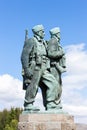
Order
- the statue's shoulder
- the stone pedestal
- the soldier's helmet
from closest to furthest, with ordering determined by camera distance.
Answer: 1. the stone pedestal
2. the soldier's helmet
3. the statue's shoulder

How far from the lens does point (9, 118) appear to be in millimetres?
56438

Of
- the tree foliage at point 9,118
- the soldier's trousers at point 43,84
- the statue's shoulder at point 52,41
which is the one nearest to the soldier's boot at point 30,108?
the soldier's trousers at point 43,84

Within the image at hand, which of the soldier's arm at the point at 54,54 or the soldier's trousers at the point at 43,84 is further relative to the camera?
the soldier's arm at the point at 54,54

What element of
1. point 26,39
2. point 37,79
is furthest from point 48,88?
point 26,39

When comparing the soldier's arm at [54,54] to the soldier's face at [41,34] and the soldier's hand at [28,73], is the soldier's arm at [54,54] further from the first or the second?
the soldier's hand at [28,73]

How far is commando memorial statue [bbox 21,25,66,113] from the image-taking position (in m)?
→ 15.3

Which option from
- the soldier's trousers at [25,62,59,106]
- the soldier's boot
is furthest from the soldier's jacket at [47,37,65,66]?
the soldier's boot

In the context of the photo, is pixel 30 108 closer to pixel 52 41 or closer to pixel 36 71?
pixel 36 71

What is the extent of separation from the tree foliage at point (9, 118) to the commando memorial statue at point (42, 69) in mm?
33413

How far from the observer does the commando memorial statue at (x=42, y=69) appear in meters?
15.3

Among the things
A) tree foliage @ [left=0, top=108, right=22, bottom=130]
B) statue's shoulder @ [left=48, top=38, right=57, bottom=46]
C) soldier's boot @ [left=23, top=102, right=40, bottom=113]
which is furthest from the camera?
tree foliage @ [left=0, top=108, right=22, bottom=130]

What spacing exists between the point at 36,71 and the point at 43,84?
0.57 meters

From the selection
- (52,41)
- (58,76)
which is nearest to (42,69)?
(58,76)

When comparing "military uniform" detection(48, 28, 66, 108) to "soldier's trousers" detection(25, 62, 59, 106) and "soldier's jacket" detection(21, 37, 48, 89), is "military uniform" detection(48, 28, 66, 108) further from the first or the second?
"soldier's jacket" detection(21, 37, 48, 89)
